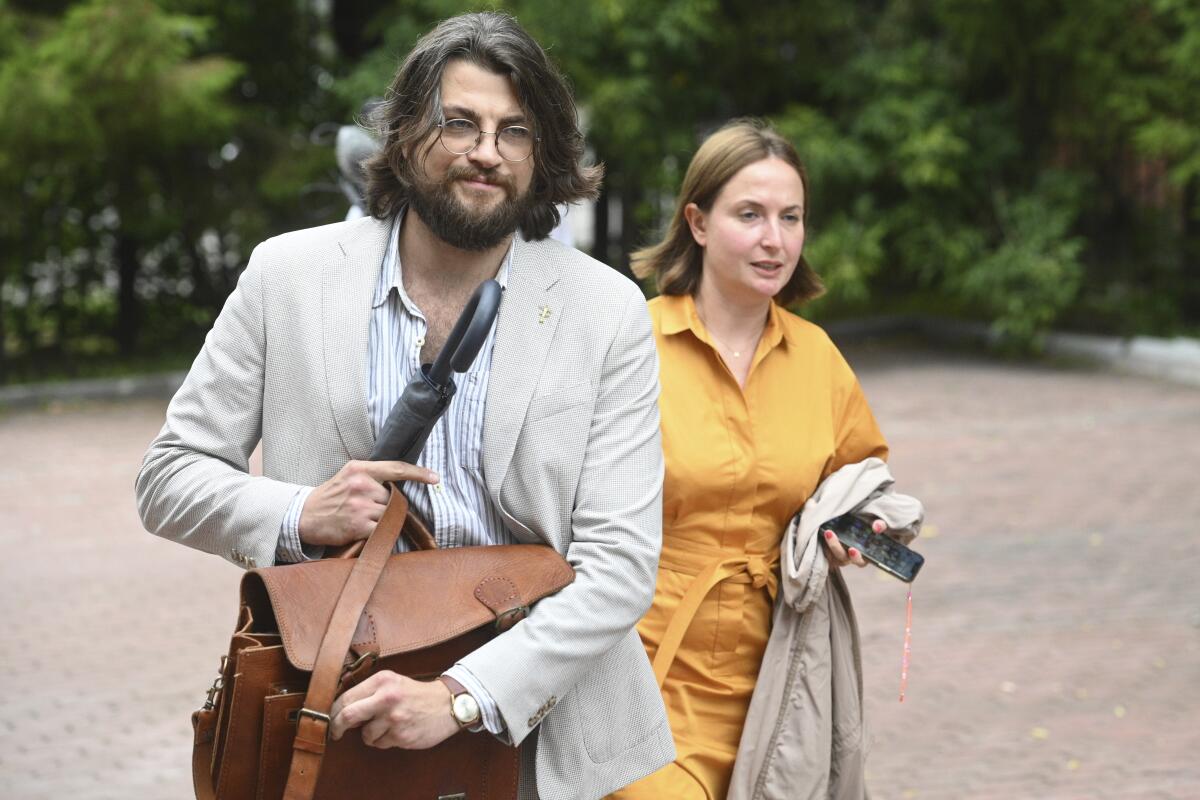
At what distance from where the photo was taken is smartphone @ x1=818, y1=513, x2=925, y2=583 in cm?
333

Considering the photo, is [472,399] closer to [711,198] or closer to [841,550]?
[841,550]

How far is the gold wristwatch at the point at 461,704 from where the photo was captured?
6.94ft

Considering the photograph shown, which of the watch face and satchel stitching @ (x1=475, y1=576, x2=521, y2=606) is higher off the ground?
satchel stitching @ (x1=475, y1=576, x2=521, y2=606)

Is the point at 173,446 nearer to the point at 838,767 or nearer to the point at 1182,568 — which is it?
the point at 838,767

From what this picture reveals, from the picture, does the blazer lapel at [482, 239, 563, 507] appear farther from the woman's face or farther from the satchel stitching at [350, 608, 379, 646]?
the woman's face

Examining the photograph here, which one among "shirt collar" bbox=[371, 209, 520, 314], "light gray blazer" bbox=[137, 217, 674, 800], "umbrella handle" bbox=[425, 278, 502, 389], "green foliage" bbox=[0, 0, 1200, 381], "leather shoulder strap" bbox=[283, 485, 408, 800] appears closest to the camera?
"leather shoulder strap" bbox=[283, 485, 408, 800]

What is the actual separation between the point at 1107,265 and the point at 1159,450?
750cm

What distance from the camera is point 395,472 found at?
2146 millimetres

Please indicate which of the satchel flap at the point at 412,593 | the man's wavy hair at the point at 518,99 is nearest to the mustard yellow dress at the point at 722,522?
the man's wavy hair at the point at 518,99

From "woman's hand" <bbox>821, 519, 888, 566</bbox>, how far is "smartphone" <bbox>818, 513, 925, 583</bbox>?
13mm

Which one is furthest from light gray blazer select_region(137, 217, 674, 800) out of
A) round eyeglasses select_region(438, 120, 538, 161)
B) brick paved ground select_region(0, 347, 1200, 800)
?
brick paved ground select_region(0, 347, 1200, 800)

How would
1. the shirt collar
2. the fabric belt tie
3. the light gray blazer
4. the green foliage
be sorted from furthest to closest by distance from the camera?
the green foliage, the fabric belt tie, the shirt collar, the light gray blazer

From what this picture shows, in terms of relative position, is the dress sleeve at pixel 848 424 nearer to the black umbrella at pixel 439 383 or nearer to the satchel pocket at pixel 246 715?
the black umbrella at pixel 439 383

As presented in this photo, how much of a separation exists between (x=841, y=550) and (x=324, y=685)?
159cm
